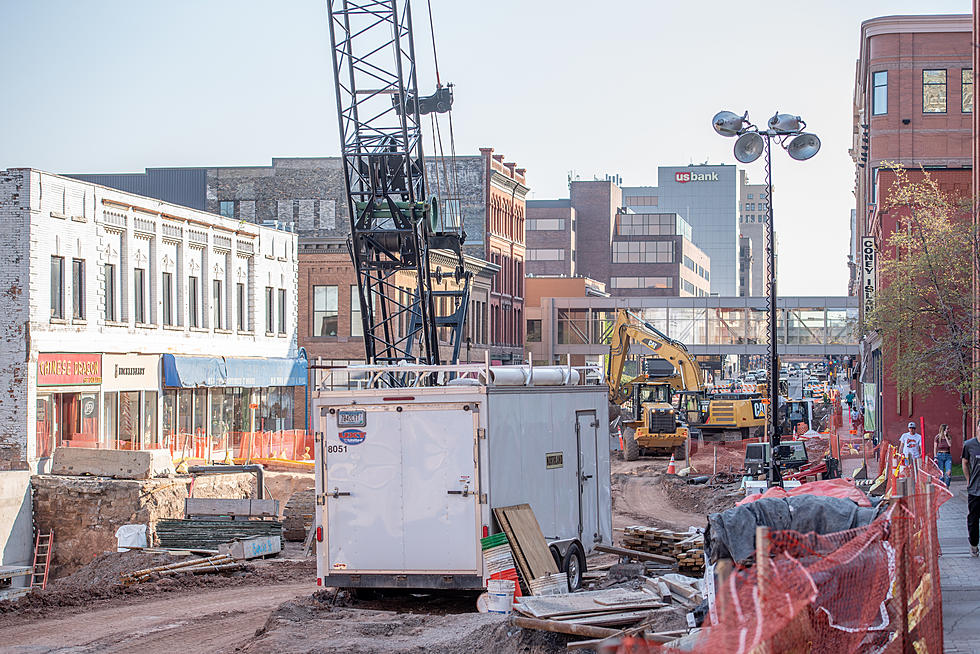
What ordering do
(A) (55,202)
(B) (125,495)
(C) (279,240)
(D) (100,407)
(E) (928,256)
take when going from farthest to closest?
(C) (279,240) < (D) (100,407) < (A) (55,202) < (E) (928,256) < (B) (125,495)

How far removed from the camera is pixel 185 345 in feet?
128

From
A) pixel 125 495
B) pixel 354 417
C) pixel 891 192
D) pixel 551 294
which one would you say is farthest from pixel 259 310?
pixel 551 294

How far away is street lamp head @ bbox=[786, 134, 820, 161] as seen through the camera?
73.4ft

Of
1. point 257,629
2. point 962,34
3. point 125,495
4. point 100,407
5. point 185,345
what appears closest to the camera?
point 257,629

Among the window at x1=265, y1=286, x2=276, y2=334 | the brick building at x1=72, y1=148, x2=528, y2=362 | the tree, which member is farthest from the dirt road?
the window at x1=265, y1=286, x2=276, y2=334

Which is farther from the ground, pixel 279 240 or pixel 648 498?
pixel 279 240

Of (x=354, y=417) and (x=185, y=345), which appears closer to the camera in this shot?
(x=354, y=417)

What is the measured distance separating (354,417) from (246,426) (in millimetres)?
30462

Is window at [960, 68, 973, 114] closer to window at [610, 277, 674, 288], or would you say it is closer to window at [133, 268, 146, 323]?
window at [133, 268, 146, 323]

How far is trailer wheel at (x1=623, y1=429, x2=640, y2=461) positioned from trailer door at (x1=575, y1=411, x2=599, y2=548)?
26689 mm

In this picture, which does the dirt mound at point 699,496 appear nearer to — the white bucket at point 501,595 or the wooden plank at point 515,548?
the wooden plank at point 515,548

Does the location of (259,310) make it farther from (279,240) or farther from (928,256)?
(928,256)

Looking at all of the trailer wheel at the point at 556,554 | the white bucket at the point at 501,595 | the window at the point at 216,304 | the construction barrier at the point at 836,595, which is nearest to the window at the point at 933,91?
the window at the point at 216,304

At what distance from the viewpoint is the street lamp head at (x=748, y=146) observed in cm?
2216
